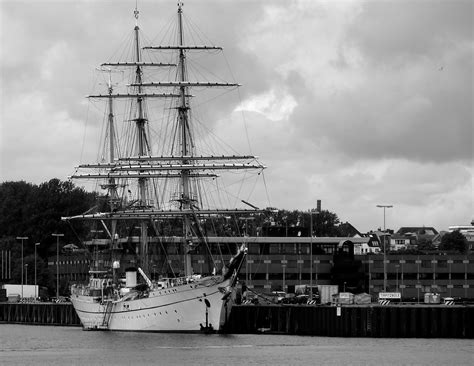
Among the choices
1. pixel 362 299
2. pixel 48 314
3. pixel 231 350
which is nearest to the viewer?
pixel 231 350

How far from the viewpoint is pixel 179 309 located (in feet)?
464

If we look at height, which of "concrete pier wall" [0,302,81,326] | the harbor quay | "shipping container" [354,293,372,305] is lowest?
"concrete pier wall" [0,302,81,326]

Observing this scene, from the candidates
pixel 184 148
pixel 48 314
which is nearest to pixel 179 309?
pixel 184 148

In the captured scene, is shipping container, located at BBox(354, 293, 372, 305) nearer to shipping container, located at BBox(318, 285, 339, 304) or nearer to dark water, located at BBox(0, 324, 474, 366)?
shipping container, located at BBox(318, 285, 339, 304)

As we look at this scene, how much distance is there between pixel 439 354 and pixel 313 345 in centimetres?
1538

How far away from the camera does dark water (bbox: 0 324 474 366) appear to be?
108 m

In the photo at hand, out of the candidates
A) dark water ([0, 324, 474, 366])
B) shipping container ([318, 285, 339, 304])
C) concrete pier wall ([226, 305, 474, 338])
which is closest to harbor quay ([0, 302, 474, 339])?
concrete pier wall ([226, 305, 474, 338])

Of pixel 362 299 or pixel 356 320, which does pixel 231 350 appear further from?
pixel 362 299

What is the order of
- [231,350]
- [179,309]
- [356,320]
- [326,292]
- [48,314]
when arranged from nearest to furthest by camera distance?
1. [231,350]
2. [356,320]
3. [179,309]
4. [326,292]
5. [48,314]

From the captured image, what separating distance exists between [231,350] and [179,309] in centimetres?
2404

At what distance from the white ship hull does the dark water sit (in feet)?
6.43

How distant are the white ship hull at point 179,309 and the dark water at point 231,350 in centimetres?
196

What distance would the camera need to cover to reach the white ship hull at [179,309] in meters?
140

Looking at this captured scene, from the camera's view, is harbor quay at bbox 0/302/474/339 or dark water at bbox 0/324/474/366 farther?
harbor quay at bbox 0/302/474/339
